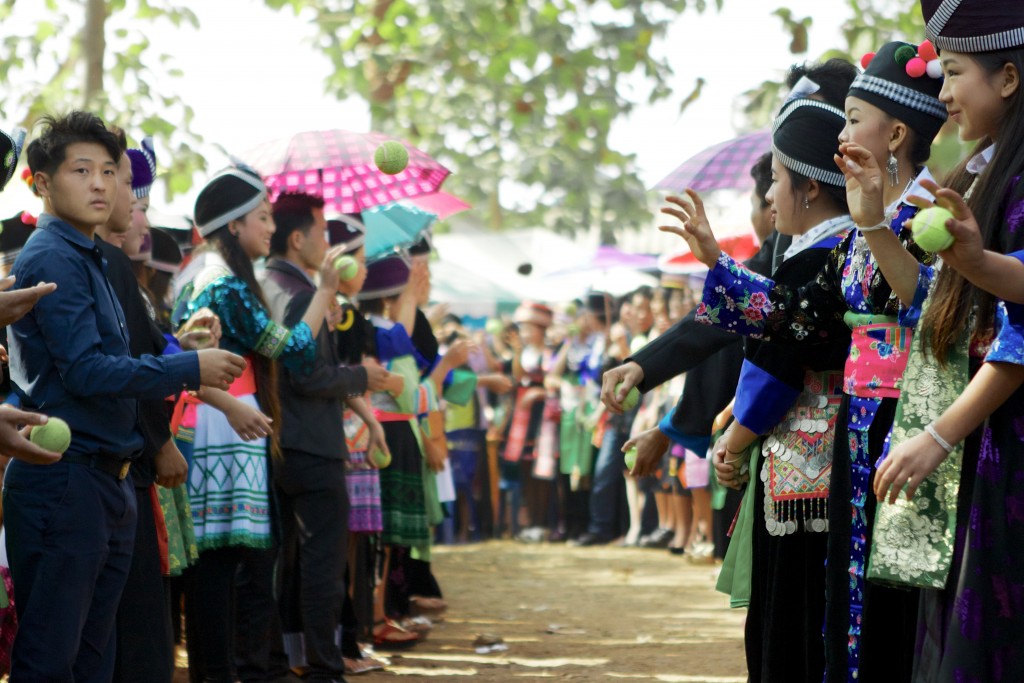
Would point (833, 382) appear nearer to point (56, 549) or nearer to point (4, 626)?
point (56, 549)

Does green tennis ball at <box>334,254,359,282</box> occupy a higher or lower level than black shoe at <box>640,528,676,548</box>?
higher

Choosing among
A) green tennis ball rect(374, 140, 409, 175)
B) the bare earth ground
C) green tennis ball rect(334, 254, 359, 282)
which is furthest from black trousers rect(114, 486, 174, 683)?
green tennis ball rect(374, 140, 409, 175)

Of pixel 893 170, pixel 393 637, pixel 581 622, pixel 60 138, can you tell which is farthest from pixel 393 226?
pixel 893 170

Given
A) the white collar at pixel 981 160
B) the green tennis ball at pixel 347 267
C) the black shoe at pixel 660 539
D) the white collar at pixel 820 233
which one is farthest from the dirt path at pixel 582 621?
the white collar at pixel 981 160

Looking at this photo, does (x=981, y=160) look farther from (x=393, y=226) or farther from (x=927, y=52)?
(x=393, y=226)

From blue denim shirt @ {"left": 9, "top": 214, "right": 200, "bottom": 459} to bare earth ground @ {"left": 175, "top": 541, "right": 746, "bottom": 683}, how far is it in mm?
2880

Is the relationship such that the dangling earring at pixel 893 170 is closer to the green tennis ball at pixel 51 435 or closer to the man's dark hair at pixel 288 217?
the green tennis ball at pixel 51 435

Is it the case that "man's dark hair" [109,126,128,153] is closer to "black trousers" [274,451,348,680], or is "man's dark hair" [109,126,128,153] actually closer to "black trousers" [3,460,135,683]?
"black trousers" [3,460,135,683]

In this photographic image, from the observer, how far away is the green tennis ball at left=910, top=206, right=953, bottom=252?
2639 millimetres

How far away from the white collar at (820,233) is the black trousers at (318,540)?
257 cm

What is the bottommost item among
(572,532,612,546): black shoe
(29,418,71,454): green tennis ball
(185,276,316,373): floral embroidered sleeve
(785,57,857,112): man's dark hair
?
(572,532,612,546): black shoe

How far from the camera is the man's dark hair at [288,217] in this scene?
19.5 feet

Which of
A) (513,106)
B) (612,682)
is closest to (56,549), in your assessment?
(612,682)

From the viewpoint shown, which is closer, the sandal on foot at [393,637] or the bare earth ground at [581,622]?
the bare earth ground at [581,622]
